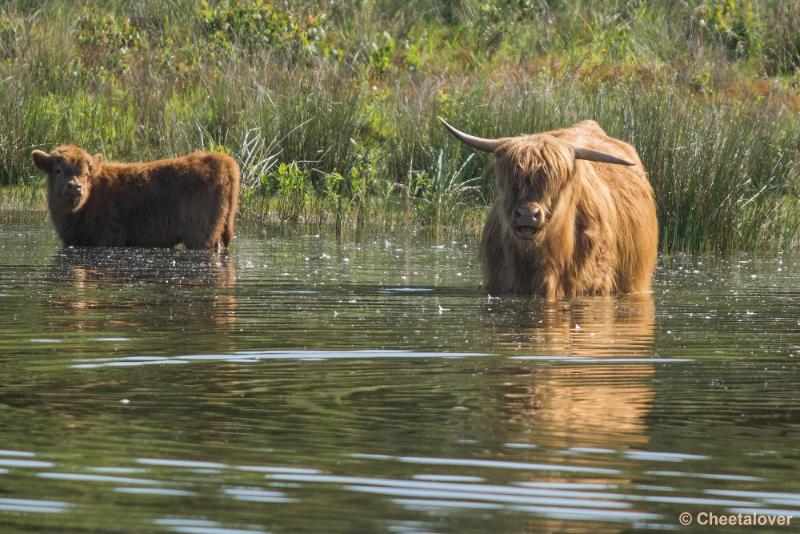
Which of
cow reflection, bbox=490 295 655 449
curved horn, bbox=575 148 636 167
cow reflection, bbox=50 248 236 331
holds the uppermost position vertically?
curved horn, bbox=575 148 636 167

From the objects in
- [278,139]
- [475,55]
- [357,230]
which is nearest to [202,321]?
[357,230]

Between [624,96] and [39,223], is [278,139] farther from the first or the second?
[624,96]

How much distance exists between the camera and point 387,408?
4734 millimetres

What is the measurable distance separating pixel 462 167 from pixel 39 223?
3.37 metres

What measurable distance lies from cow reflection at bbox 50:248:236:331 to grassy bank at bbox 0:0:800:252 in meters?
2.47

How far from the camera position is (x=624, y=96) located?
12.8 meters

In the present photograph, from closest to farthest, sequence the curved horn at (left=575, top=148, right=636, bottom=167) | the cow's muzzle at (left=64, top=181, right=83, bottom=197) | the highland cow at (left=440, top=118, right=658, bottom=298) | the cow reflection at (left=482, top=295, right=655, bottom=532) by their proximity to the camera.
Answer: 1. the cow reflection at (left=482, top=295, right=655, bottom=532)
2. the highland cow at (left=440, top=118, right=658, bottom=298)
3. the curved horn at (left=575, top=148, right=636, bottom=167)
4. the cow's muzzle at (left=64, top=181, right=83, bottom=197)

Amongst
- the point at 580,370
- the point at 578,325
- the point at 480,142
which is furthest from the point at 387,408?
the point at 480,142

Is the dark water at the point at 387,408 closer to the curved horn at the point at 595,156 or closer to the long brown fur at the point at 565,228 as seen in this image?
the long brown fur at the point at 565,228

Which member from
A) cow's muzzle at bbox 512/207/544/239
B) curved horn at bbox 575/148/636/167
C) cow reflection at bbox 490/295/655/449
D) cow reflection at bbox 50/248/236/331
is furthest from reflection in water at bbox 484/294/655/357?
cow reflection at bbox 50/248/236/331


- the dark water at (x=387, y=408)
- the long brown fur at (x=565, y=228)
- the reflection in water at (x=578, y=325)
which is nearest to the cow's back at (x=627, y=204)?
the long brown fur at (x=565, y=228)

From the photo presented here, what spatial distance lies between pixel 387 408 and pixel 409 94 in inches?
490

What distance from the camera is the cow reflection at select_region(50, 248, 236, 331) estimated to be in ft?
23.3

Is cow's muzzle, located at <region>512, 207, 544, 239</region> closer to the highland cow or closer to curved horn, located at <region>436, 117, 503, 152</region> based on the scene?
the highland cow
